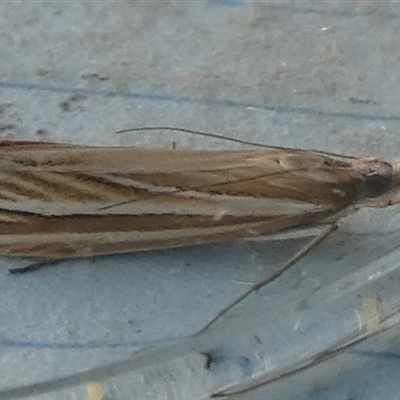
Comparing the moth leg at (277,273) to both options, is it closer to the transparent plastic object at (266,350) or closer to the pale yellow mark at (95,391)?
the transparent plastic object at (266,350)

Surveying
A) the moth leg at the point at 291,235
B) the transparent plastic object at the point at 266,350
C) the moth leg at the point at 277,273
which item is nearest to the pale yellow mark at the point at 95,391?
the transparent plastic object at the point at 266,350

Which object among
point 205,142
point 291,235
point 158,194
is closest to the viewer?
point 158,194

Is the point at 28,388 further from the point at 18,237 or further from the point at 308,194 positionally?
the point at 308,194

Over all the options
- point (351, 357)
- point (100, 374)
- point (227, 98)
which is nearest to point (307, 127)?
point (227, 98)

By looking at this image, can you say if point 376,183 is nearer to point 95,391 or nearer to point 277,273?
point 277,273

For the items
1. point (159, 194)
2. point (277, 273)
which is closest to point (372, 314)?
point (277, 273)

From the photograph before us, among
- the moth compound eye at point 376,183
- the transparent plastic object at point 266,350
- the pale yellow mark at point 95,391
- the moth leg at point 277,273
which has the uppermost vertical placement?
the moth compound eye at point 376,183

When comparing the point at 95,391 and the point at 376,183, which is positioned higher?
the point at 376,183

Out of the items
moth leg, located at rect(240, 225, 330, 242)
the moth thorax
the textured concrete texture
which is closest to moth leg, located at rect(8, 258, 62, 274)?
the textured concrete texture
